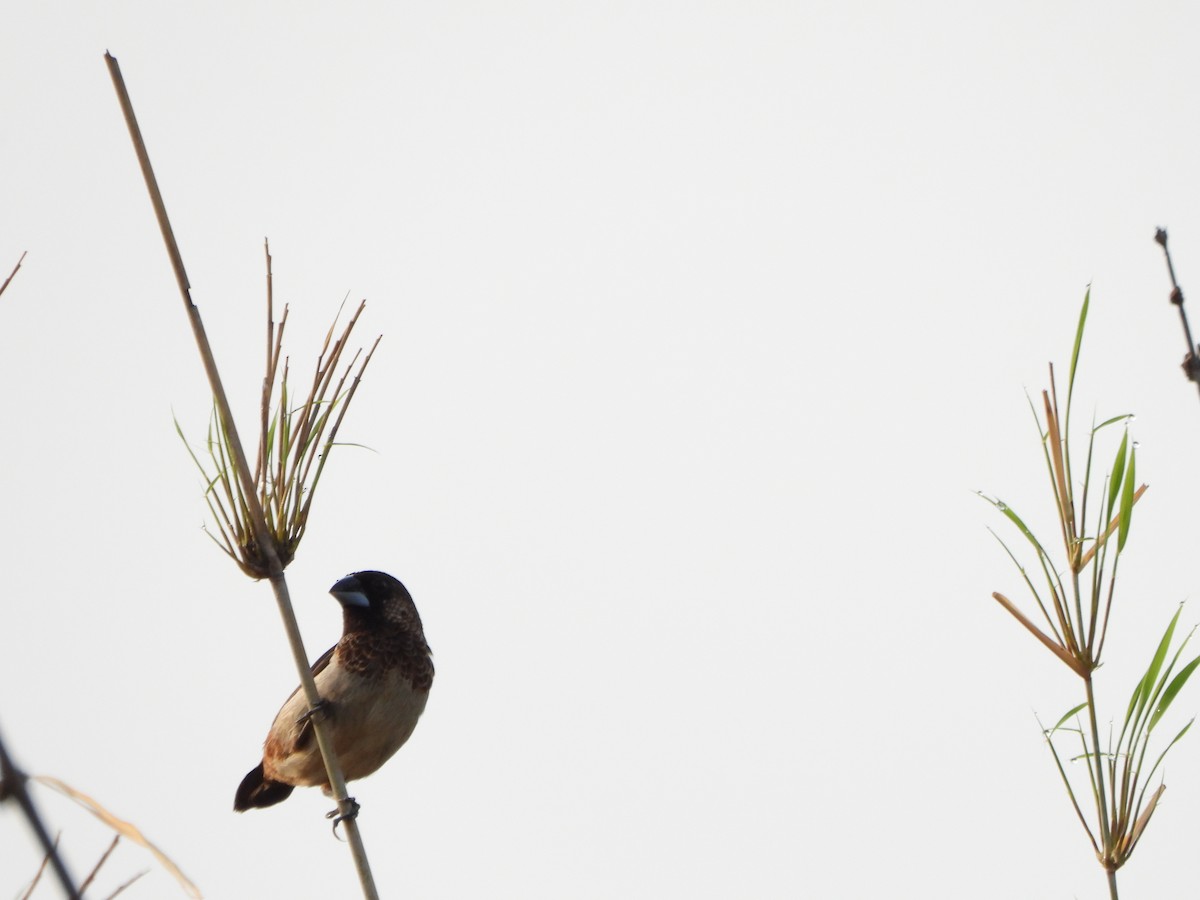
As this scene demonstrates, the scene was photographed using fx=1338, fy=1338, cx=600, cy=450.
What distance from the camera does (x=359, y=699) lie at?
486 cm

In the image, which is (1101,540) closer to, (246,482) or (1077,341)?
(1077,341)

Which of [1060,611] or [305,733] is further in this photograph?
[305,733]

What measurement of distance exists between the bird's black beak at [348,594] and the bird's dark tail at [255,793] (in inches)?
32.6

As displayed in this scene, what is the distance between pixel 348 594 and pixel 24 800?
454 cm

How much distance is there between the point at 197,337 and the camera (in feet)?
8.43

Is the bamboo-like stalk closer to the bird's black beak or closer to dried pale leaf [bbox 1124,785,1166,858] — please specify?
dried pale leaf [bbox 1124,785,1166,858]

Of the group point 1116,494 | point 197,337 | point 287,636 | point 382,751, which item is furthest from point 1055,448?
point 382,751

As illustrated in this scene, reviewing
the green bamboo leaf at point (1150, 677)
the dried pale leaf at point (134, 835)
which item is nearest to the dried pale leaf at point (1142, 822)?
the green bamboo leaf at point (1150, 677)

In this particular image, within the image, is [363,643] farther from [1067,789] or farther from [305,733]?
[1067,789]

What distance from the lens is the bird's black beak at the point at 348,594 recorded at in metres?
5.24

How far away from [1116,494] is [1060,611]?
14.6 inches

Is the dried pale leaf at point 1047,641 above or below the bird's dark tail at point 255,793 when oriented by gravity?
below

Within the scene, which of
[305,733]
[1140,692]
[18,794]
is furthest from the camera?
[305,733]

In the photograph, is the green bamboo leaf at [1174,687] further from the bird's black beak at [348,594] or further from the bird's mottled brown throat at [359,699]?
the bird's black beak at [348,594]
